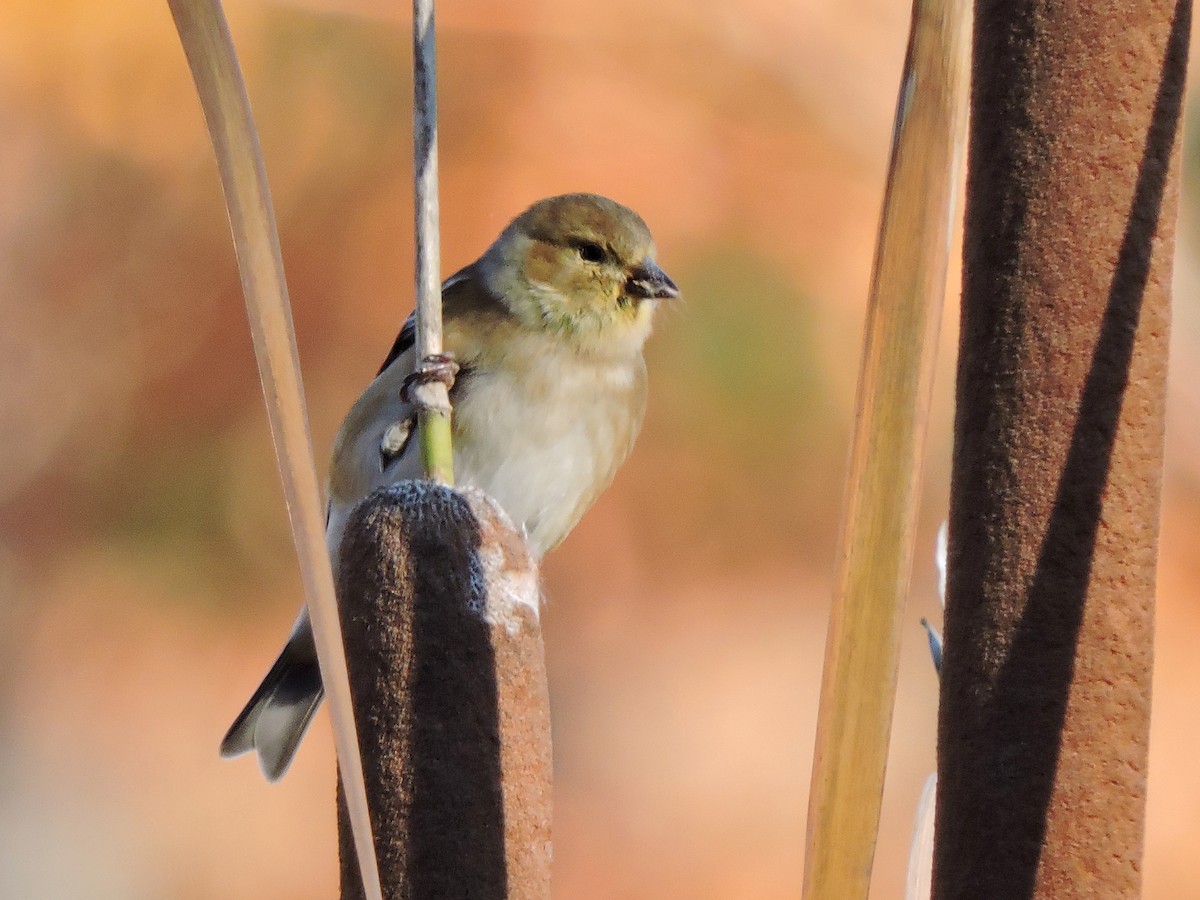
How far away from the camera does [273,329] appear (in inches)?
21.0

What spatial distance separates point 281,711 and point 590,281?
0.66m

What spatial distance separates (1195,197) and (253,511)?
151 cm

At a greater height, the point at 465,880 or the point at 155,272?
the point at 155,272

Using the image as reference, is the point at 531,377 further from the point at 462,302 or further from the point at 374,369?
the point at 374,369

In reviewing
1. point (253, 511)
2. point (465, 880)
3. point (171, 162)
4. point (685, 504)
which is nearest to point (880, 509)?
point (465, 880)

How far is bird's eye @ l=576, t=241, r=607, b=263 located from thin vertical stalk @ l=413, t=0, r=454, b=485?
884 mm

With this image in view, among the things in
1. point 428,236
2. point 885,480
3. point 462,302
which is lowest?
point 885,480

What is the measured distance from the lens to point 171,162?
7.17 feet

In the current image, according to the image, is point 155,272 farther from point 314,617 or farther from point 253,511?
point 314,617

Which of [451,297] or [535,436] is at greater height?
[451,297]

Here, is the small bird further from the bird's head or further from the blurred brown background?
the blurred brown background

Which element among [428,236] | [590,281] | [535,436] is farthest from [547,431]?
[428,236]

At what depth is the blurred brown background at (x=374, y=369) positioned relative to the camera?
2.00 meters

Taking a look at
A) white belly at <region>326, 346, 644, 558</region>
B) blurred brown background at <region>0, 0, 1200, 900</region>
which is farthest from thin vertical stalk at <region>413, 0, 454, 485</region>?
blurred brown background at <region>0, 0, 1200, 900</region>
